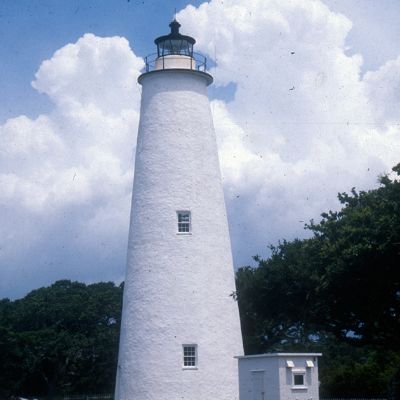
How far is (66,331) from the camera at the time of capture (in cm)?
6241

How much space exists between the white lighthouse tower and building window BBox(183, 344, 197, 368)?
4 cm

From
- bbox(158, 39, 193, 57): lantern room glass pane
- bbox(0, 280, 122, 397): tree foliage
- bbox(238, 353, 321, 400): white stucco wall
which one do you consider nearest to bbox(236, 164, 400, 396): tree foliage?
bbox(238, 353, 321, 400): white stucco wall

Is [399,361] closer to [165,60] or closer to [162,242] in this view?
[162,242]

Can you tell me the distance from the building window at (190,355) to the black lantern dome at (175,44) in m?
12.8

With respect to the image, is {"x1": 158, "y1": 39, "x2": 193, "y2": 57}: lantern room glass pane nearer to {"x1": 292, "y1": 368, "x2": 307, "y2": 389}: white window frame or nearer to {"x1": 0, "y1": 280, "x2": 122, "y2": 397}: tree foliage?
A: {"x1": 292, "y1": 368, "x2": 307, "y2": 389}: white window frame

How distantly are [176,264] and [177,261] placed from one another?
0.42 feet

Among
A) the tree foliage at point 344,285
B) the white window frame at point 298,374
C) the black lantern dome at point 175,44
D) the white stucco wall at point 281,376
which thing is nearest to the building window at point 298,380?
the white window frame at point 298,374

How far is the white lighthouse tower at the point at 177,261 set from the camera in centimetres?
3023

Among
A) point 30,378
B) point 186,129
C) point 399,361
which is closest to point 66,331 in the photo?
point 30,378

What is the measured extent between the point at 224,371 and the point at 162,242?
5749mm

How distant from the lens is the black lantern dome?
111 ft

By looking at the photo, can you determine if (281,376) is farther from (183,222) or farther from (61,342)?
(61,342)

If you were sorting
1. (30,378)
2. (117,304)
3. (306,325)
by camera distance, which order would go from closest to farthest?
(306,325)
(30,378)
(117,304)

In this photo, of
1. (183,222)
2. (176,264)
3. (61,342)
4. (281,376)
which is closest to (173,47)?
(183,222)
